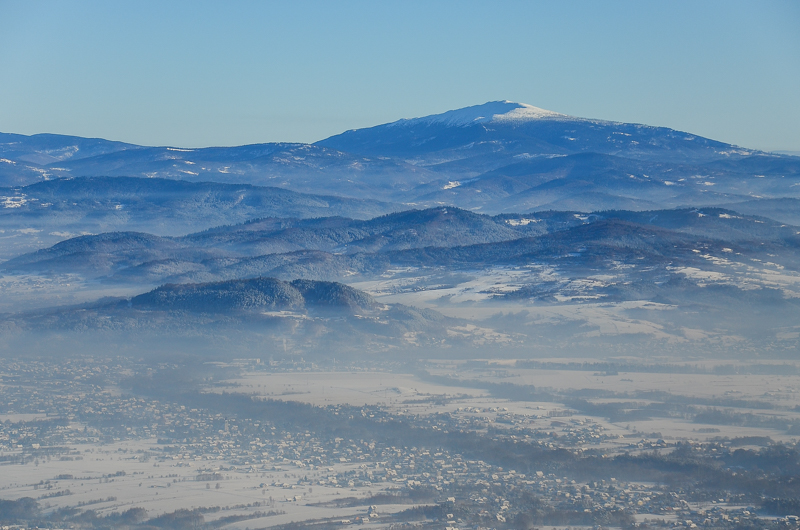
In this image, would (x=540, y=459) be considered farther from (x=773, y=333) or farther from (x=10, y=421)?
(x=773, y=333)

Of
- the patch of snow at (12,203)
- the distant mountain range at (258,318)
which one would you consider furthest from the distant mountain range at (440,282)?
the patch of snow at (12,203)

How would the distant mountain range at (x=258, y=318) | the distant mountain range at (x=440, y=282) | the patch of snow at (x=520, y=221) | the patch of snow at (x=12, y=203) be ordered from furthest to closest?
the patch of snow at (x=12, y=203) → the patch of snow at (x=520, y=221) → the distant mountain range at (x=440, y=282) → the distant mountain range at (x=258, y=318)

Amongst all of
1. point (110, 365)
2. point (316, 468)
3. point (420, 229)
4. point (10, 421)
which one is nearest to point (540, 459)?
point (316, 468)

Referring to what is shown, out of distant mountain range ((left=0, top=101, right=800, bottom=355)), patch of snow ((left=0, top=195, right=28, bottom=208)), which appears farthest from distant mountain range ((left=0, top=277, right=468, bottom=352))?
patch of snow ((left=0, top=195, right=28, bottom=208))

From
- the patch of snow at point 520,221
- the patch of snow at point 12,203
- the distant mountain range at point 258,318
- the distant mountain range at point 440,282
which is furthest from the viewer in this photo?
the patch of snow at point 12,203

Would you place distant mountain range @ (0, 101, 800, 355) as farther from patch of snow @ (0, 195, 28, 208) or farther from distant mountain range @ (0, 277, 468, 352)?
patch of snow @ (0, 195, 28, 208)

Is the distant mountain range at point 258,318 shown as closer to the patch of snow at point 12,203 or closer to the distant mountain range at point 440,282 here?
the distant mountain range at point 440,282

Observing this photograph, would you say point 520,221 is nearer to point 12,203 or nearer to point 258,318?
point 258,318

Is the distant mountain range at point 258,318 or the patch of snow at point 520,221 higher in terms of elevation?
the patch of snow at point 520,221

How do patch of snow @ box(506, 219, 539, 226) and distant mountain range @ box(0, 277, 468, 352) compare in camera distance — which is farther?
patch of snow @ box(506, 219, 539, 226)

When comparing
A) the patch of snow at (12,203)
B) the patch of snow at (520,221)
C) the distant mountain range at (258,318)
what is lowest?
the distant mountain range at (258,318)

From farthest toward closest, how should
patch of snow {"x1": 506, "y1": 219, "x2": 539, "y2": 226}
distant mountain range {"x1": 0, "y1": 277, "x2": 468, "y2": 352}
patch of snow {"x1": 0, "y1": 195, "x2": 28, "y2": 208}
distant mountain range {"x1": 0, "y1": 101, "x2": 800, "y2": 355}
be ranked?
patch of snow {"x1": 0, "y1": 195, "x2": 28, "y2": 208}
patch of snow {"x1": 506, "y1": 219, "x2": 539, "y2": 226}
distant mountain range {"x1": 0, "y1": 101, "x2": 800, "y2": 355}
distant mountain range {"x1": 0, "y1": 277, "x2": 468, "y2": 352}
